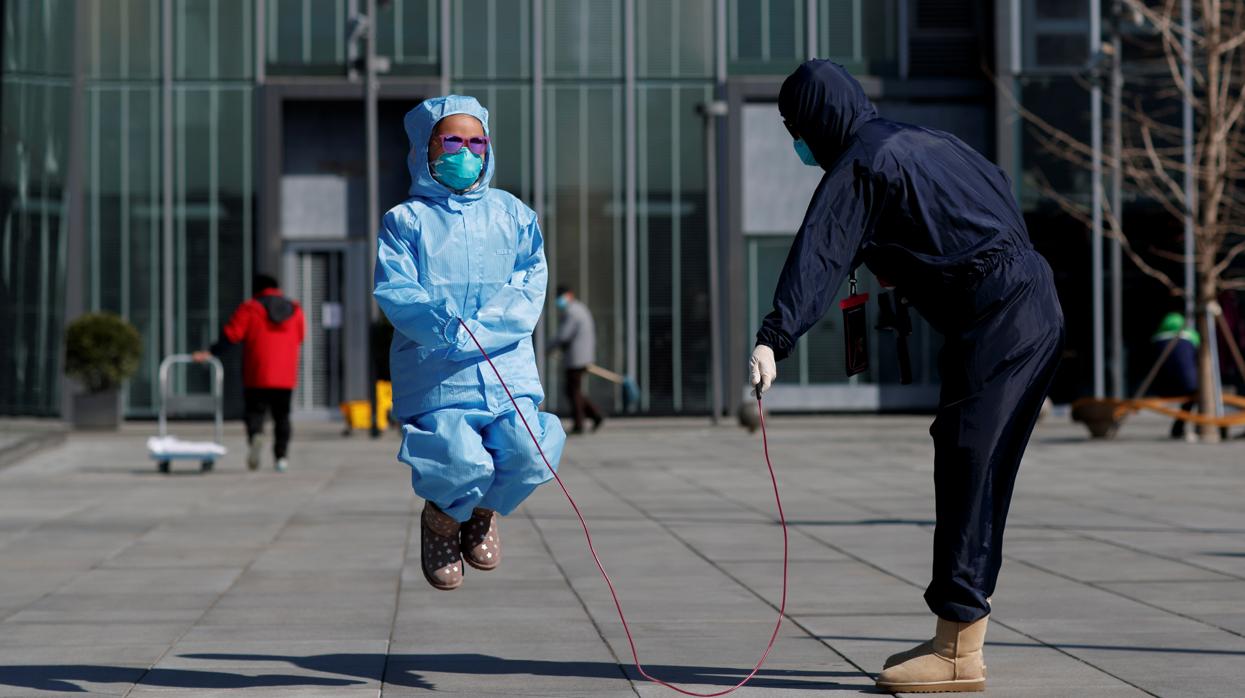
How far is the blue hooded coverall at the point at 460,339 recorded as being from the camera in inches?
229

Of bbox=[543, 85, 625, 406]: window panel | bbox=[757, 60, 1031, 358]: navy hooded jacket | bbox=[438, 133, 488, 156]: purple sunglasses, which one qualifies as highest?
bbox=[543, 85, 625, 406]: window panel

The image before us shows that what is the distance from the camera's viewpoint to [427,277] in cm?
592

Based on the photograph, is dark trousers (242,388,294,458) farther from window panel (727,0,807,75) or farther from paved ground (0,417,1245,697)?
window panel (727,0,807,75)

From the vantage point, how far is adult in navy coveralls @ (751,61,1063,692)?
5340 mm

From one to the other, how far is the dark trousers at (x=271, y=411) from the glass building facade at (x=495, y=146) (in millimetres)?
10619

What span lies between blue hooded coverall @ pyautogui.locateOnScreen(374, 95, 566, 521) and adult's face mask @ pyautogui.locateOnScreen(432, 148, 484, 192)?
0.03 meters

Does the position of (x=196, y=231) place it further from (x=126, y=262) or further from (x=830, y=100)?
(x=830, y=100)

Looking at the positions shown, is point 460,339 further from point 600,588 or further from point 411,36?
point 411,36

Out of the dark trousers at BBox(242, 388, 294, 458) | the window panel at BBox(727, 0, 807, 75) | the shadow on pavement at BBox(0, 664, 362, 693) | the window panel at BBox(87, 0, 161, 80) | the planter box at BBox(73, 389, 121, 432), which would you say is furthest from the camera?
the window panel at BBox(727, 0, 807, 75)

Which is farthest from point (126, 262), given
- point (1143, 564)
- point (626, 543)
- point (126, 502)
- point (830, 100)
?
point (830, 100)

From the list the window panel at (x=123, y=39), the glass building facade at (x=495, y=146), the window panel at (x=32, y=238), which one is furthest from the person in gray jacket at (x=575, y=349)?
the window panel at (x=123, y=39)

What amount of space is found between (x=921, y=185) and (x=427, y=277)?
1.62 metres

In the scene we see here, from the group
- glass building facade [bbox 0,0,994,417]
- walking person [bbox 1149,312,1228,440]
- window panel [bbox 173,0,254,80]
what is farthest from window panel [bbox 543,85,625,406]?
walking person [bbox 1149,312,1228,440]

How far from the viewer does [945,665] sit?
543cm
